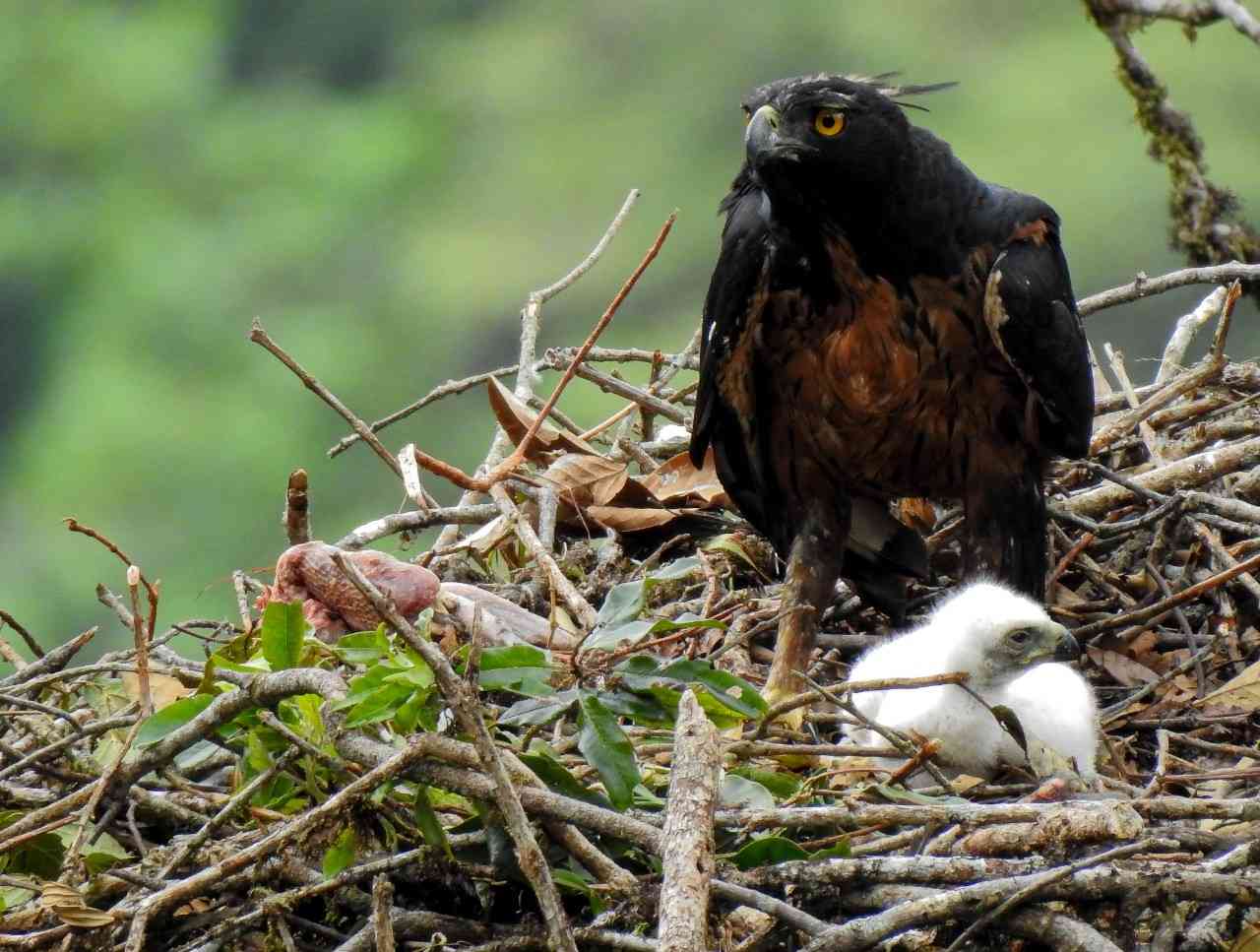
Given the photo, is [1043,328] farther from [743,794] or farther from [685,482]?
[743,794]

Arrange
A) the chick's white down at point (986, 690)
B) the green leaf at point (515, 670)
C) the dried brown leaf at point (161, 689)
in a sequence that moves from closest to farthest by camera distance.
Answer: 1. the green leaf at point (515, 670)
2. the chick's white down at point (986, 690)
3. the dried brown leaf at point (161, 689)

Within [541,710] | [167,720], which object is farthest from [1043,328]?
[167,720]

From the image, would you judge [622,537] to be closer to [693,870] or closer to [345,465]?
[693,870]

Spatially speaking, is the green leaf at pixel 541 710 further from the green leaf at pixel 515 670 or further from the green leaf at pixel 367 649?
the green leaf at pixel 367 649

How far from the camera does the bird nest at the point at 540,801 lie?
7.55 feet

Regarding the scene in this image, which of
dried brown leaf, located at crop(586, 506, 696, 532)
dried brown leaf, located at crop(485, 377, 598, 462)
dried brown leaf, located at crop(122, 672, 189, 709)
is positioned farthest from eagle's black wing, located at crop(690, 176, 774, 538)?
dried brown leaf, located at crop(122, 672, 189, 709)

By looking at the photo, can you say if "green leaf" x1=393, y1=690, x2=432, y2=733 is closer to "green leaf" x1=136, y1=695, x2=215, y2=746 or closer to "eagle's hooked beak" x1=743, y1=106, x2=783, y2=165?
"green leaf" x1=136, y1=695, x2=215, y2=746

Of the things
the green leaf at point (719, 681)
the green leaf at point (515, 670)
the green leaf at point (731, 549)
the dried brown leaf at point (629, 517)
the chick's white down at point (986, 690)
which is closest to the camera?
the green leaf at point (515, 670)

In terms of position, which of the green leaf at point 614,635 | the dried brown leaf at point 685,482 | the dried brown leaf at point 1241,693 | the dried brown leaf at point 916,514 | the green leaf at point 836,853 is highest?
the dried brown leaf at point 685,482

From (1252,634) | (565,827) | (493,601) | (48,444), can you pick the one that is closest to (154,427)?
(48,444)

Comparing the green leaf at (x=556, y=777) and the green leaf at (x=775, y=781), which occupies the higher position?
the green leaf at (x=556, y=777)

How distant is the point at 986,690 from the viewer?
3.43 meters

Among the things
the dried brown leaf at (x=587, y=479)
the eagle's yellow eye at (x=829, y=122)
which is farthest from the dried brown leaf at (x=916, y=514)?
the eagle's yellow eye at (x=829, y=122)

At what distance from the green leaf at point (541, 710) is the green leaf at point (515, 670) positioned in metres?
0.02
